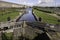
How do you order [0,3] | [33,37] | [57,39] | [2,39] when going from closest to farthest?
[2,39] < [57,39] < [33,37] < [0,3]

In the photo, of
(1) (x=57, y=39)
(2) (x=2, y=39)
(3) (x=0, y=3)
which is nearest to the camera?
(2) (x=2, y=39)

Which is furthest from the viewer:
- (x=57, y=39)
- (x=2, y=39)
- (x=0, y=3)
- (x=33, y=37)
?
(x=0, y=3)

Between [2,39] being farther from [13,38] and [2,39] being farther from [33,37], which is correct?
[33,37]

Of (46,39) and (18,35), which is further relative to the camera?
(18,35)

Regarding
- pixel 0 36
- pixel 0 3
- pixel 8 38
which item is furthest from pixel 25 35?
pixel 0 3

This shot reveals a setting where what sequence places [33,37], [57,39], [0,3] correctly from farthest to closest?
[0,3] → [33,37] → [57,39]

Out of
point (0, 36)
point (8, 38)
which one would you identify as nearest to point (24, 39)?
point (8, 38)

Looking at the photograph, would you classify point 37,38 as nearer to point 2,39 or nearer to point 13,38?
point 13,38

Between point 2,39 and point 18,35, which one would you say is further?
point 18,35

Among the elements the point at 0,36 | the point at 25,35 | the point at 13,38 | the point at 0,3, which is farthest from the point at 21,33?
the point at 0,3
